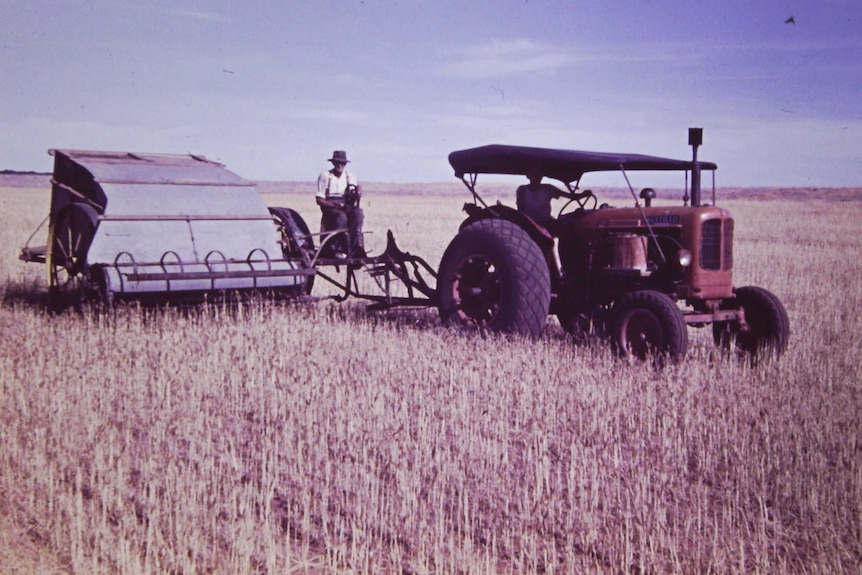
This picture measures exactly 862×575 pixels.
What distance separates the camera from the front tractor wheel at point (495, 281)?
800 cm

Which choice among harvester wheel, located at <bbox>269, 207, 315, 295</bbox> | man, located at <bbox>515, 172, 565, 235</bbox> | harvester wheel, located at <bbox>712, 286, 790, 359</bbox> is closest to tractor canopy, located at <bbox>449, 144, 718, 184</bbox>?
man, located at <bbox>515, 172, 565, 235</bbox>

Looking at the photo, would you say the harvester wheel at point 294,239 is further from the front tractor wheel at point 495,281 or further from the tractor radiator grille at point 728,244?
the tractor radiator grille at point 728,244

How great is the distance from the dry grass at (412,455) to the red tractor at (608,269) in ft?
1.07

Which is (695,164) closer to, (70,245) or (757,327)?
(757,327)

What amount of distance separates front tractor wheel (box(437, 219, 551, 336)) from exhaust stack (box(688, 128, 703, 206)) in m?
1.44

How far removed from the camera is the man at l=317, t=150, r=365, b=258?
1073 centimetres

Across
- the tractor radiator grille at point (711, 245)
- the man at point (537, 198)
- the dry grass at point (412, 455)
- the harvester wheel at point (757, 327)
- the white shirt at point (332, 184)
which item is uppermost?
the white shirt at point (332, 184)

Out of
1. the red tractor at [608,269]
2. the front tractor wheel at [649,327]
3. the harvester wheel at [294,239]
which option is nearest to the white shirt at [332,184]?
the harvester wheel at [294,239]

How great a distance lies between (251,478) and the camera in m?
4.73

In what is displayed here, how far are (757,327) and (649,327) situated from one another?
125cm

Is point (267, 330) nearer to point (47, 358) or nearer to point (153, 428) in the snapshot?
point (47, 358)

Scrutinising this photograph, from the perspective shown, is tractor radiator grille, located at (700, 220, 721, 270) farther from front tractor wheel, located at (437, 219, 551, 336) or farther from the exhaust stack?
front tractor wheel, located at (437, 219, 551, 336)

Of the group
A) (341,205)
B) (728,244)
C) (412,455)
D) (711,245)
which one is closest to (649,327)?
(711,245)

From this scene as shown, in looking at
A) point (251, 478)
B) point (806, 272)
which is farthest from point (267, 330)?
point (806, 272)
